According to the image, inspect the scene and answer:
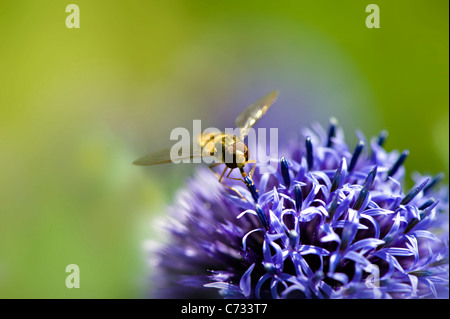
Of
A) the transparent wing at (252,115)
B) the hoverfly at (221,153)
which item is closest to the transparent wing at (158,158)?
the hoverfly at (221,153)

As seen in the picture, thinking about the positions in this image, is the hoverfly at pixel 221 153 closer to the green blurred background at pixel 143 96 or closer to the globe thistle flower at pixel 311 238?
the globe thistle flower at pixel 311 238

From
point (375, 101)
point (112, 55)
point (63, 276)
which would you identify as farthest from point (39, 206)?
point (375, 101)

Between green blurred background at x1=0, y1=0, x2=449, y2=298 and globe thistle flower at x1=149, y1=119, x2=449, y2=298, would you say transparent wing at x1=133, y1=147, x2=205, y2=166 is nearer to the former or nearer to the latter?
globe thistle flower at x1=149, y1=119, x2=449, y2=298

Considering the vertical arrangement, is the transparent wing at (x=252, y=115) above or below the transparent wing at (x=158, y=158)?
above

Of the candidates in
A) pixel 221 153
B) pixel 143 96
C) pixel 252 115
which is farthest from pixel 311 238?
pixel 143 96

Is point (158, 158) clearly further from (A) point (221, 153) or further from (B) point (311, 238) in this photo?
(B) point (311, 238)

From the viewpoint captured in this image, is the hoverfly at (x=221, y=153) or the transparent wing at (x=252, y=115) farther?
the transparent wing at (x=252, y=115)

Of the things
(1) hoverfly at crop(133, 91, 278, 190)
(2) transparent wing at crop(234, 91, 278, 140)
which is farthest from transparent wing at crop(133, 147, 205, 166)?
(2) transparent wing at crop(234, 91, 278, 140)
